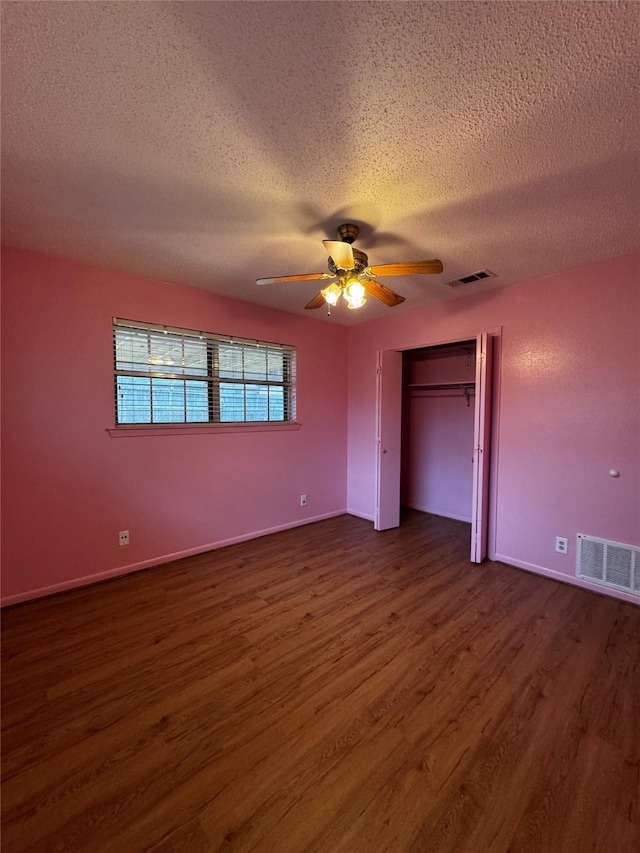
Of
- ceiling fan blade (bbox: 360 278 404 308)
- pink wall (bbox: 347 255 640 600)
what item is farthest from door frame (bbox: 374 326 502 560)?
ceiling fan blade (bbox: 360 278 404 308)

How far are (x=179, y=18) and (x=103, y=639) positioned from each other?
114 inches

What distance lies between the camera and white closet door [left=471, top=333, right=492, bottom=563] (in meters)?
3.05

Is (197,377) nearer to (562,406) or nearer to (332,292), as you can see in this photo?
(332,292)

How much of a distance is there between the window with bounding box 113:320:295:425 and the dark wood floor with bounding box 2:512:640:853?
153cm

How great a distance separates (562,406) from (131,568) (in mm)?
3898

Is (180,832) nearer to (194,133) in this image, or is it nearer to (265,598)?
(265,598)

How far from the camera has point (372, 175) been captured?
161 cm

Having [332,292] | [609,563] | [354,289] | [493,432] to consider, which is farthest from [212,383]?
[609,563]

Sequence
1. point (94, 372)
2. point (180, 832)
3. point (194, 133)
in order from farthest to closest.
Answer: point (94, 372) → point (194, 133) → point (180, 832)

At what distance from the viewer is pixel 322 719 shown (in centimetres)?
153

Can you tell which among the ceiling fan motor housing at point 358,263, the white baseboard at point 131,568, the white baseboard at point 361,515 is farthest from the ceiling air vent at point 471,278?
the white baseboard at point 131,568

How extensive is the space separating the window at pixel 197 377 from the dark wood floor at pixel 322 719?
1527mm

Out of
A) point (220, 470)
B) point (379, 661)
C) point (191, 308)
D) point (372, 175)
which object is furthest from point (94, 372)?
point (379, 661)

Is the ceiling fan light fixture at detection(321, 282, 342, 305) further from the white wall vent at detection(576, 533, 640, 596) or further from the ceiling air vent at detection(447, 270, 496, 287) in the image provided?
the white wall vent at detection(576, 533, 640, 596)
